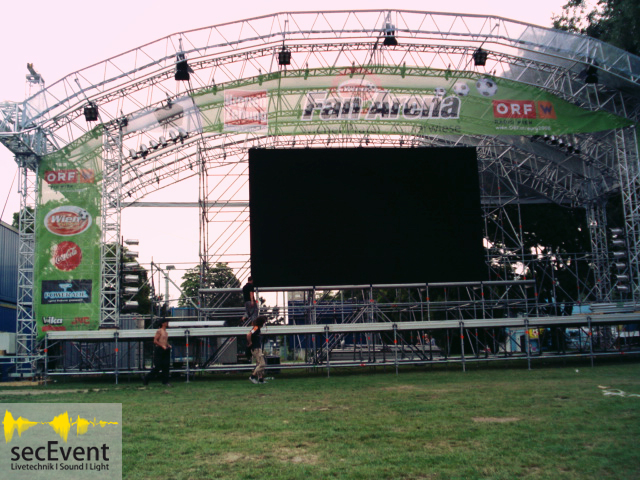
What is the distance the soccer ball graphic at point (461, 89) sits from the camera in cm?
1962

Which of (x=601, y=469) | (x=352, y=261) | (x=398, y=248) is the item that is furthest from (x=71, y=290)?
(x=601, y=469)

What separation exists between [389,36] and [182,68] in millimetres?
6255

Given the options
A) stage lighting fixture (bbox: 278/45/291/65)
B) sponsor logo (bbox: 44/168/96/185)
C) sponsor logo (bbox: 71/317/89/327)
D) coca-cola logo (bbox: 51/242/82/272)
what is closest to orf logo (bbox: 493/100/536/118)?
stage lighting fixture (bbox: 278/45/291/65)

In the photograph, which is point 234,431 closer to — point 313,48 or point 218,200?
point 313,48

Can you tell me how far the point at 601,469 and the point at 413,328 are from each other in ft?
32.7

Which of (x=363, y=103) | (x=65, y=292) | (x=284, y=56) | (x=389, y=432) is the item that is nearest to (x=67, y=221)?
(x=65, y=292)

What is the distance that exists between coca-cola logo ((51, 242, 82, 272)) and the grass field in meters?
7.94

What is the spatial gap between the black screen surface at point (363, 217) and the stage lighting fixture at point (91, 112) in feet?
17.5

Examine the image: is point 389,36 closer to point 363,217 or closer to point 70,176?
point 363,217

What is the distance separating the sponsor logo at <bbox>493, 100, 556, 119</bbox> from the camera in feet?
64.1

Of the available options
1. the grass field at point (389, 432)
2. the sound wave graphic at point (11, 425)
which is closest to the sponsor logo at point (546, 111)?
the grass field at point (389, 432)

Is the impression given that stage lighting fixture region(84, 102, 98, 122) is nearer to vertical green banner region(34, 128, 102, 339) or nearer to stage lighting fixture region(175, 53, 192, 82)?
vertical green banner region(34, 128, 102, 339)

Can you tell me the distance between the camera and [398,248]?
1697 cm

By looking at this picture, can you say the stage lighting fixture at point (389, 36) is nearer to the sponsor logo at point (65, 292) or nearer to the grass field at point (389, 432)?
the grass field at point (389, 432)
